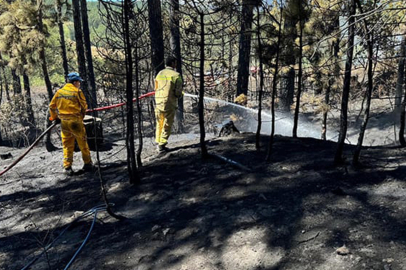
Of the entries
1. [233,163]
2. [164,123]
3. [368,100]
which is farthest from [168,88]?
[368,100]

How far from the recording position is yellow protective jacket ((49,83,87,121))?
616 centimetres

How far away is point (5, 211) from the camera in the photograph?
5719 millimetres

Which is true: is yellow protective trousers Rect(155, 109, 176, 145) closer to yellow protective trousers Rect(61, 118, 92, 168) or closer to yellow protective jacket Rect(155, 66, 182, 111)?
yellow protective jacket Rect(155, 66, 182, 111)

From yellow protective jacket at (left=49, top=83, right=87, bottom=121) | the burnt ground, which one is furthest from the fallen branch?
yellow protective jacket at (left=49, top=83, right=87, bottom=121)

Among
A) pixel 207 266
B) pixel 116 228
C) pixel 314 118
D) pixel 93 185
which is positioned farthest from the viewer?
pixel 314 118

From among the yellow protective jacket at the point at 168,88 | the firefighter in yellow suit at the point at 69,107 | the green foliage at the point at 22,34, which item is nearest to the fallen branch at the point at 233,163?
the yellow protective jacket at the point at 168,88

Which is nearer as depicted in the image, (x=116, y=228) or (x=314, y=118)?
(x=116, y=228)

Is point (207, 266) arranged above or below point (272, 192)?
below

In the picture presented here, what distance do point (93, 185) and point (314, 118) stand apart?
15887 mm

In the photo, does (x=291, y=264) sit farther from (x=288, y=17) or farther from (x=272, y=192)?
(x=288, y=17)

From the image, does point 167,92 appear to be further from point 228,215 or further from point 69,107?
point 228,215

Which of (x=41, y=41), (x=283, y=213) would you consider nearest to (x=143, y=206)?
(x=283, y=213)

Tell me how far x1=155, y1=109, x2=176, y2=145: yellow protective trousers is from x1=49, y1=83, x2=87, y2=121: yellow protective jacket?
151cm

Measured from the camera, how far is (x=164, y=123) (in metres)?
6.93
